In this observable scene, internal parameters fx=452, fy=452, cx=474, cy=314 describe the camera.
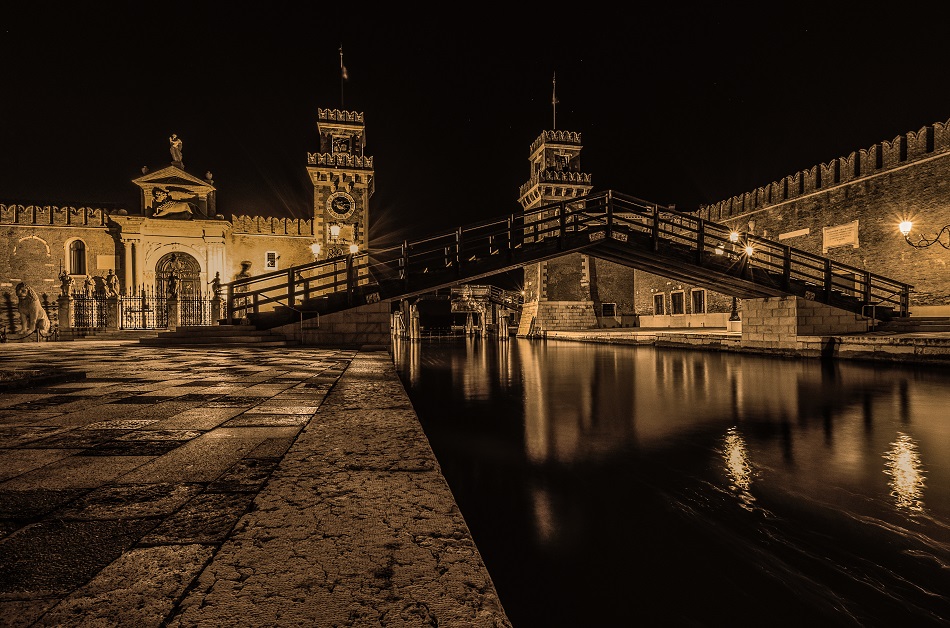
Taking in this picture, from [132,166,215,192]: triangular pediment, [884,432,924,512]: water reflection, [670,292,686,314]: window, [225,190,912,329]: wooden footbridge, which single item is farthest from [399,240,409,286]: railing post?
[132,166,215,192]: triangular pediment

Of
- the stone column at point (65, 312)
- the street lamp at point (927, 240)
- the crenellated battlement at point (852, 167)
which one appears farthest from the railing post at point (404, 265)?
the crenellated battlement at point (852, 167)

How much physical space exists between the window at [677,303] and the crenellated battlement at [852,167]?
5.44 meters

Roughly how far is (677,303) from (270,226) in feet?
89.8

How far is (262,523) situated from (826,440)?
13.3ft

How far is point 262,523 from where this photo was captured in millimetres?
1444

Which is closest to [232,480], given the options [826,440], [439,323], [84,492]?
[84,492]

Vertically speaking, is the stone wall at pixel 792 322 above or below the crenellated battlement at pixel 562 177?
below

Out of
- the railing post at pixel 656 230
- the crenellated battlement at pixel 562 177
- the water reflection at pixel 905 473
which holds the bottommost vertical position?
the water reflection at pixel 905 473

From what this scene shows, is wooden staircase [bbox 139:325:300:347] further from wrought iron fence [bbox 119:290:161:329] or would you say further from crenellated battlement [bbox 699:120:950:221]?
crenellated battlement [bbox 699:120:950:221]

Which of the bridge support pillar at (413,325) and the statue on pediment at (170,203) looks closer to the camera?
the statue on pediment at (170,203)

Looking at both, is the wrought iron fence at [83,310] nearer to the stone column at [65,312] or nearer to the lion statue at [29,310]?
the stone column at [65,312]

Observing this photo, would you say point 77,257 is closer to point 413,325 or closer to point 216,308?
point 413,325

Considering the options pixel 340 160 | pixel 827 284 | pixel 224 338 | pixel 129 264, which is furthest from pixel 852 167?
pixel 129 264

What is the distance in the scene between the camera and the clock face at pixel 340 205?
31.6 m
